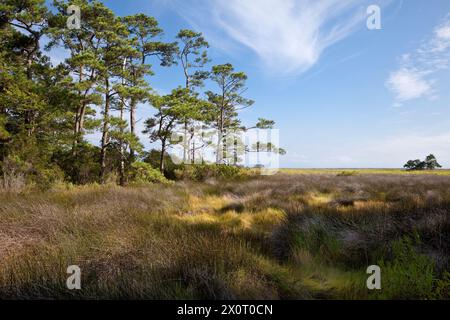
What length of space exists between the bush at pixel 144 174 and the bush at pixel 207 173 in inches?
149

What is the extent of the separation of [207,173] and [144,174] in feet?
20.1

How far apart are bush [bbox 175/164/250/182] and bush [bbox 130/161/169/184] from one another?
3776 millimetres

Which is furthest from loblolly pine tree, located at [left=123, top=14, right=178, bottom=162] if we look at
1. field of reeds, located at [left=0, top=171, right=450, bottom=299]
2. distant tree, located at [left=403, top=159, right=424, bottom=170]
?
distant tree, located at [left=403, top=159, right=424, bottom=170]

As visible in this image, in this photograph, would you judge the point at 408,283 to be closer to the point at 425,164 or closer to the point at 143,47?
the point at 143,47

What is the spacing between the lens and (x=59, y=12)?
1377 centimetres

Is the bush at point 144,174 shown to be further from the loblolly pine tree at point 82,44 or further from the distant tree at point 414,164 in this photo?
the distant tree at point 414,164

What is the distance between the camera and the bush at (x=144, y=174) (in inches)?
547

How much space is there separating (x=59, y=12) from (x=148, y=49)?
19.9 feet

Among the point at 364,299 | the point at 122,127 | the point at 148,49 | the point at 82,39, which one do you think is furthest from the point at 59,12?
the point at 364,299

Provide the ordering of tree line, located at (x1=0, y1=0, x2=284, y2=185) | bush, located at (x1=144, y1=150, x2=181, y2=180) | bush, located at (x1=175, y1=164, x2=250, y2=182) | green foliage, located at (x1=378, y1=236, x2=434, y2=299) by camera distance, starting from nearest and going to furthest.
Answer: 1. green foliage, located at (x1=378, y1=236, x2=434, y2=299)
2. tree line, located at (x1=0, y1=0, x2=284, y2=185)
3. bush, located at (x1=175, y1=164, x2=250, y2=182)
4. bush, located at (x1=144, y1=150, x2=181, y2=180)

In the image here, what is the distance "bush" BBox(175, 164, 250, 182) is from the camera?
18531mm

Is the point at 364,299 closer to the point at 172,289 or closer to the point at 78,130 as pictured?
the point at 172,289

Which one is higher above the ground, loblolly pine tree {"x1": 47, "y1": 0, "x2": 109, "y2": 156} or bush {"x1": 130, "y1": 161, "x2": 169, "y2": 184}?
loblolly pine tree {"x1": 47, "y1": 0, "x2": 109, "y2": 156}

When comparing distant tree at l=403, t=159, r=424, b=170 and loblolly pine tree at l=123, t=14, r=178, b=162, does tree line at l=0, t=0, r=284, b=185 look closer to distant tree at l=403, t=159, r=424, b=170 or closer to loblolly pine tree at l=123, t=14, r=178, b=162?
loblolly pine tree at l=123, t=14, r=178, b=162
